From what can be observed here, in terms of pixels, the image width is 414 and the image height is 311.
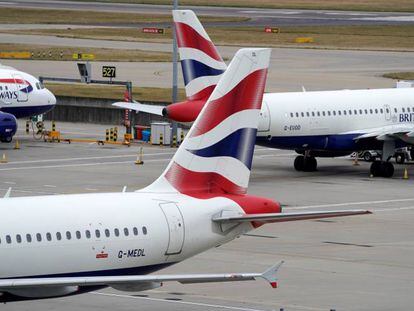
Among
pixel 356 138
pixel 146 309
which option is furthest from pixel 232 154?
pixel 356 138

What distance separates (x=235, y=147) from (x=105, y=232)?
441 cm

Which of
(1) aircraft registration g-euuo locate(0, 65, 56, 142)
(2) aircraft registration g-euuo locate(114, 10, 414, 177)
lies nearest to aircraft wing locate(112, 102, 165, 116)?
(2) aircraft registration g-euuo locate(114, 10, 414, 177)

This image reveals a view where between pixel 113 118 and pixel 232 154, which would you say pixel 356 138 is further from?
pixel 232 154

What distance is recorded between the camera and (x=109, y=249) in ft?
104

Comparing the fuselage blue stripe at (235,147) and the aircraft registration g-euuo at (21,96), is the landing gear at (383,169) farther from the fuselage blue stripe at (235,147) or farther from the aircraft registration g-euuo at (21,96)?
the fuselage blue stripe at (235,147)

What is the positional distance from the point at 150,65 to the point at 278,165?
156 ft

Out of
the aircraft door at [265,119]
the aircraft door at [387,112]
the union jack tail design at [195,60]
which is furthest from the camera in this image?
the aircraft door at [387,112]

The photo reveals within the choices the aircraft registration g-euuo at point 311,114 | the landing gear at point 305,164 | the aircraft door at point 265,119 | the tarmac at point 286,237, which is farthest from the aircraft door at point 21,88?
the aircraft door at point 265,119

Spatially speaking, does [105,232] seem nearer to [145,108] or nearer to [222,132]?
[222,132]

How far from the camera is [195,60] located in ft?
204

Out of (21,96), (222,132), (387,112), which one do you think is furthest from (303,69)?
(222,132)

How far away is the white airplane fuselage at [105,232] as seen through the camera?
30.4 meters

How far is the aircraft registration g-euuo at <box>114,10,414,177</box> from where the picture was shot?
6228 cm

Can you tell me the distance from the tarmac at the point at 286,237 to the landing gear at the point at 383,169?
0.51m
